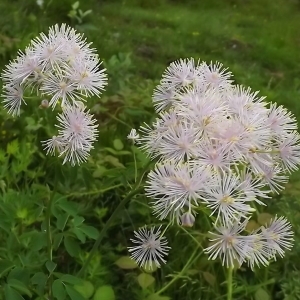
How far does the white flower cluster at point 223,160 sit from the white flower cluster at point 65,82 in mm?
135

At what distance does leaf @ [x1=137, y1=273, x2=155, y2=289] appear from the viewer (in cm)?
159

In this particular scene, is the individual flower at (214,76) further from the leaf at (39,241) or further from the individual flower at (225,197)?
the leaf at (39,241)

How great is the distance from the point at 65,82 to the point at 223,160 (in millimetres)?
347

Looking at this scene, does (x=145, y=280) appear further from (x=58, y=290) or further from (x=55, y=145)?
(x=55, y=145)

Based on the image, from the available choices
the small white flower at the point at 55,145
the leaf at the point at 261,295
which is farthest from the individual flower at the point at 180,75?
the leaf at the point at 261,295

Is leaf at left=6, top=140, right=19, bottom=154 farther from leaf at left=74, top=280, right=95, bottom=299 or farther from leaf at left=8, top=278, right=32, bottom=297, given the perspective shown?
leaf at left=8, top=278, right=32, bottom=297

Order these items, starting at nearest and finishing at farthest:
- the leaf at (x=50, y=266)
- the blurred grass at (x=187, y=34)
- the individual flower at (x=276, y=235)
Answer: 1. the individual flower at (x=276, y=235)
2. the leaf at (x=50, y=266)
3. the blurred grass at (x=187, y=34)

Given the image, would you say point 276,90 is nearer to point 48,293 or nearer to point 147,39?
point 147,39

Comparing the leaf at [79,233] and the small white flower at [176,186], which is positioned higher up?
the small white flower at [176,186]

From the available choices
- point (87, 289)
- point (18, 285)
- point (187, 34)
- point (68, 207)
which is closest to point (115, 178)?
point (68, 207)

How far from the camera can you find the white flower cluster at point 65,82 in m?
1.13

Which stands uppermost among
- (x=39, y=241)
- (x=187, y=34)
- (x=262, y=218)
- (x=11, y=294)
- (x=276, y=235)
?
(x=187, y=34)

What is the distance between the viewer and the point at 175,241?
72.7 inches

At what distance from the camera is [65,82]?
1.16 m
